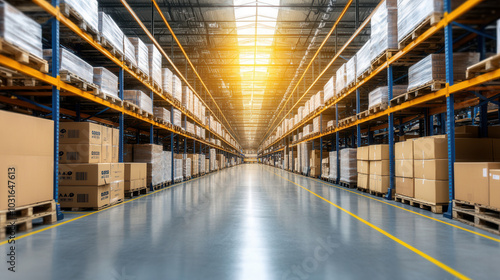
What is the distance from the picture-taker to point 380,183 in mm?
7277

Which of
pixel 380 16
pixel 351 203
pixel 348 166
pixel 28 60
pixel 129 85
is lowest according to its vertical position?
pixel 351 203

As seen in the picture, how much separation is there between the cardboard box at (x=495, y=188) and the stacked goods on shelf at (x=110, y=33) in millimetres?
7148

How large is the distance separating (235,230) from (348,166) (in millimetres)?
6961

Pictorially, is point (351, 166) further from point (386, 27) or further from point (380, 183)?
point (386, 27)

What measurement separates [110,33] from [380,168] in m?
7.24

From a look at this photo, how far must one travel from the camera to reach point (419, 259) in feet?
8.96

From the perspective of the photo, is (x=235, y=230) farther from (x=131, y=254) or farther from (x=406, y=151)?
(x=406, y=151)

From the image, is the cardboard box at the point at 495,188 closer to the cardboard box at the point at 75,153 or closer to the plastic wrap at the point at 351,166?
the plastic wrap at the point at 351,166

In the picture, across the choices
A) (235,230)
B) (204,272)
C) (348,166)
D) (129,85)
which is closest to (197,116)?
(129,85)

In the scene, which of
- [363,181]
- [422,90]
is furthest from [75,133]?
[363,181]

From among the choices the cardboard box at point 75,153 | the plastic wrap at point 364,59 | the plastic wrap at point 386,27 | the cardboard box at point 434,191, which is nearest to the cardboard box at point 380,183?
the cardboard box at point 434,191

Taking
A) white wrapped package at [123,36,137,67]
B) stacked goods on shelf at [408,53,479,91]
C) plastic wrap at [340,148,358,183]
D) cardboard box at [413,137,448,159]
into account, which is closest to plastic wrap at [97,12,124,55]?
white wrapped package at [123,36,137,67]

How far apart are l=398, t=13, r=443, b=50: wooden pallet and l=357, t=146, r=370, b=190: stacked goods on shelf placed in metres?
3.09

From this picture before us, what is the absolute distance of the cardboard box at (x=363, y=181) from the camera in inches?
320
